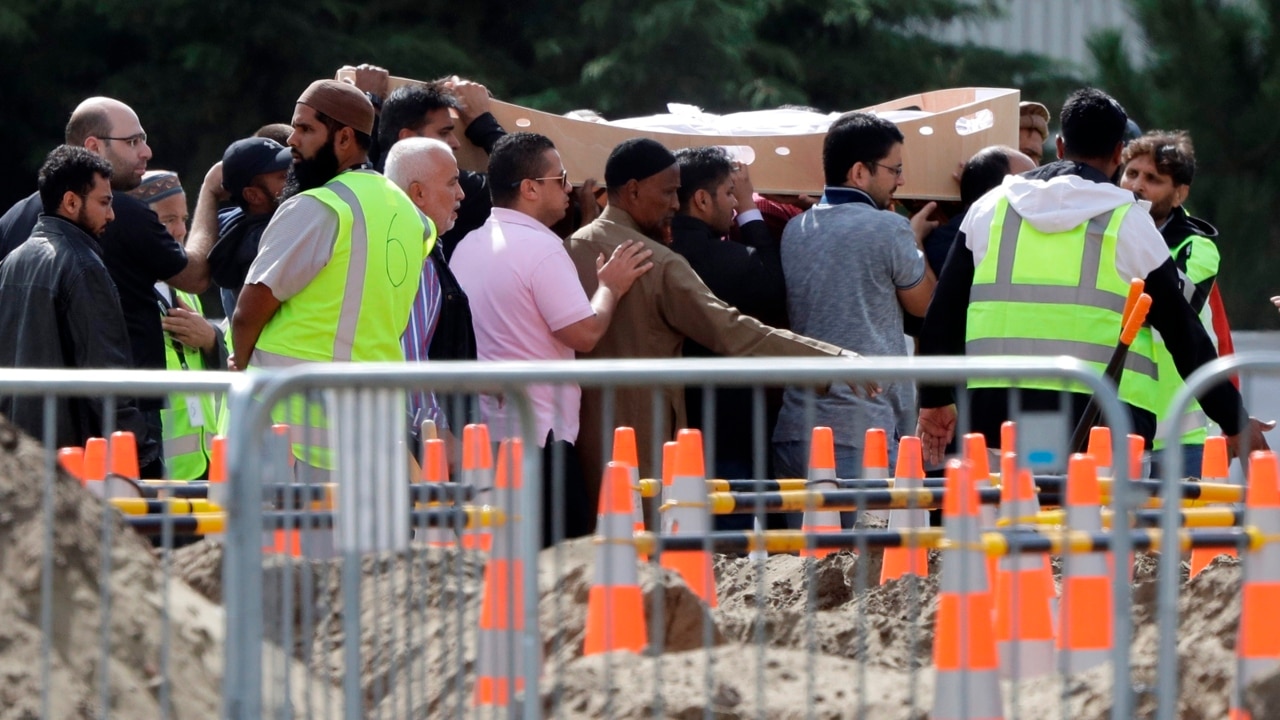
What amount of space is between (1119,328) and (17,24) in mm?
12914

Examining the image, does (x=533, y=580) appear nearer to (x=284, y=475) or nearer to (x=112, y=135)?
(x=284, y=475)

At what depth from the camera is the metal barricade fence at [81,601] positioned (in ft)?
13.6

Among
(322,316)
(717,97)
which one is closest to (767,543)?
(322,316)

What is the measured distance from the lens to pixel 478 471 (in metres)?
4.75

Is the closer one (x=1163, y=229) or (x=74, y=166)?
(x=74, y=166)

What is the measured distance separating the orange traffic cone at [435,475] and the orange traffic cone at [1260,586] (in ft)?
5.93

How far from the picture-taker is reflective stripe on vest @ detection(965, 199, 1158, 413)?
21.4ft

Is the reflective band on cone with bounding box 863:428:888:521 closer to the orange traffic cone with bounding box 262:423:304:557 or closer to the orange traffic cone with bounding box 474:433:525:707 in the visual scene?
the orange traffic cone with bounding box 474:433:525:707

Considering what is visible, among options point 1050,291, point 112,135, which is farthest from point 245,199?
point 1050,291

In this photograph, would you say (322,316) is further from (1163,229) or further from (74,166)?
(1163,229)

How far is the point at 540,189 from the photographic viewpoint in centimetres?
707

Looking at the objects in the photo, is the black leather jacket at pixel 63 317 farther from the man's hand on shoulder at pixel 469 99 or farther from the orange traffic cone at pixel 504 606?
the orange traffic cone at pixel 504 606

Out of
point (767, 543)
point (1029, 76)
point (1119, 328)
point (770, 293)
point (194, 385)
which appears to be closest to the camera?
point (194, 385)

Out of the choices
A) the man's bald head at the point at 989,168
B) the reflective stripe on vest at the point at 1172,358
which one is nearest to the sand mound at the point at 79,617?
the reflective stripe on vest at the point at 1172,358
